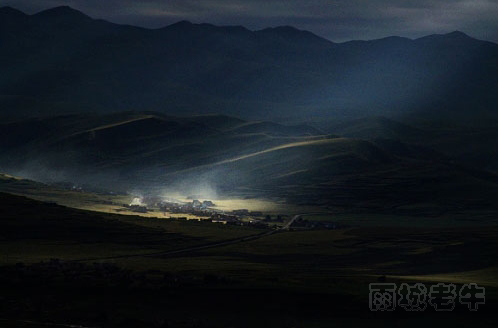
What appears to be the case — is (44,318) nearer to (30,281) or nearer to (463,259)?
(30,281)

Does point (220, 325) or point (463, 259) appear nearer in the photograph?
point (220, 325)

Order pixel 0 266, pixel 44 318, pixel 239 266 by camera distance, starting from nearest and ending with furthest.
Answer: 1. pixel 44 318
2. pixel 0 266
3. pixel 239 266

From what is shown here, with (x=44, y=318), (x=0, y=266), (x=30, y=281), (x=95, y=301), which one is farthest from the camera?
(x=0, y=266)

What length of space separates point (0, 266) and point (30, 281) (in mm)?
16838

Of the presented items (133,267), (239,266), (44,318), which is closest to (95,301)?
(44,318)

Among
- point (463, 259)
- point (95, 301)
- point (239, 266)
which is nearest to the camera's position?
point (95, 301)

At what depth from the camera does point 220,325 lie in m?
131

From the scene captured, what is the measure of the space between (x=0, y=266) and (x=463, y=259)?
9980 cm

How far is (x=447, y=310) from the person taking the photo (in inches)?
5295

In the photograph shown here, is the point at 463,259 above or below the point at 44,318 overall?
above

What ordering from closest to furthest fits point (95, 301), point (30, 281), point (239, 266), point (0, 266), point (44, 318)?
point (44, 318) < point (95, 301) < point (30, 281) < point (0, 266) < point (239, 266)

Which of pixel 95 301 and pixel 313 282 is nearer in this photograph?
pixel 95 301

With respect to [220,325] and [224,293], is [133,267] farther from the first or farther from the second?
[220,325]

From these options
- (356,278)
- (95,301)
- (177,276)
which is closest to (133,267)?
(177,276)
